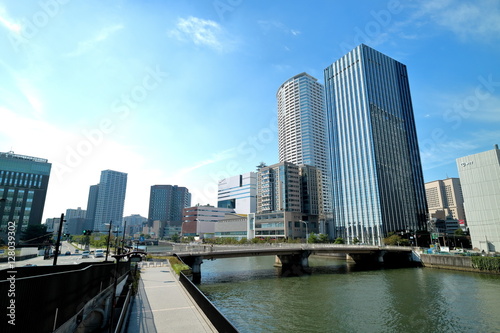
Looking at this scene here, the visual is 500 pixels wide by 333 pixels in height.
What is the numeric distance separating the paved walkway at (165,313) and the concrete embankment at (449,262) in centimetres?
4847

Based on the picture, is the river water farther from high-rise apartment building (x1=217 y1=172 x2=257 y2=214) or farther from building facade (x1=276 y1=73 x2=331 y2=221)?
building facade (x1=276 y1=73 x2=331 y2=221)

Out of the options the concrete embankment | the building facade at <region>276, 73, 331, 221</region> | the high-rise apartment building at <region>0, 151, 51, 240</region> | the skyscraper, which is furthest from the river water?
the building facade at <region>276, 73, 331, 221</region>

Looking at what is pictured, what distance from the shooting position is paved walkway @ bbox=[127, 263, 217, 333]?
1402 cm

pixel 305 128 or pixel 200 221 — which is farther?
pixel 305 128

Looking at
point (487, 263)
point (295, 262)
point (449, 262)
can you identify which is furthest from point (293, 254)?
point (487, 263)

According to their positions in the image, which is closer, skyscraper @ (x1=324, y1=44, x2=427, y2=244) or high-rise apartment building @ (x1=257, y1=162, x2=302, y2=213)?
skyscraper @ (x1=324, y1=44, x2=427, y2=244)

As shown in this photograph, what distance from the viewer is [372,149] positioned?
114312mm

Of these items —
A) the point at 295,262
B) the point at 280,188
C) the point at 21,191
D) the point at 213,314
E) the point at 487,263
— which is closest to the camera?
the point at 213,314

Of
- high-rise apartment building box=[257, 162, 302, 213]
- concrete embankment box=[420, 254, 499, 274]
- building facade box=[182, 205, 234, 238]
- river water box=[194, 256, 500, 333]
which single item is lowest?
river water box=[194, 256, 500, 333]

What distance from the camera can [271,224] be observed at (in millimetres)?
126688

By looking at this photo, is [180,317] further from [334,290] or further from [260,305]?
[334,290]

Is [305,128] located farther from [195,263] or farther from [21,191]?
[21,191]

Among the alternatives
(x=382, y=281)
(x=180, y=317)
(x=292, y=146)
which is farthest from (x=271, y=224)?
(x=180, y=317)

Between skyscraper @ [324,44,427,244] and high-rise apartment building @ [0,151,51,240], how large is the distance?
413 ft
